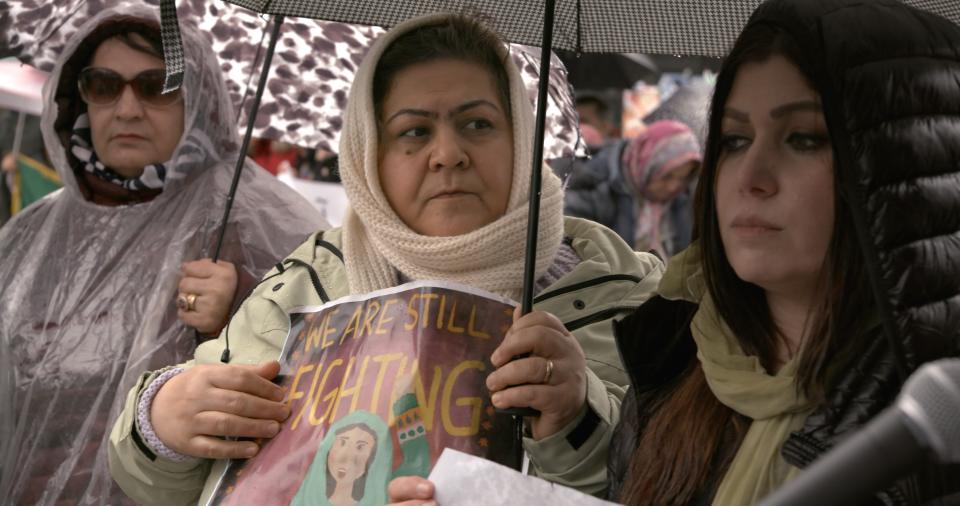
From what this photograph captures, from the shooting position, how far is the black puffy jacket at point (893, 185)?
1.60m

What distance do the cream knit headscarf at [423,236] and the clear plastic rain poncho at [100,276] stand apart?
71 centimetres

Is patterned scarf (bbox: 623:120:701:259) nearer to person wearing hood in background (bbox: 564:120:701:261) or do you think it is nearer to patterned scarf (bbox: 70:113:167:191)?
person wearing hood in background (bbox: 564:120:701:261)

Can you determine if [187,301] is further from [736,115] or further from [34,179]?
[34,179]

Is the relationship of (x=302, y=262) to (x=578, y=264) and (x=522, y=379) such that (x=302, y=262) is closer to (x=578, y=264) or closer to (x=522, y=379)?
(x=578, y=264)

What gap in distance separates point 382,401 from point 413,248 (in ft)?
1.46

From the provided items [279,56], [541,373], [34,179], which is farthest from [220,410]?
[34,179]

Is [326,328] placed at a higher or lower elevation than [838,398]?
lower

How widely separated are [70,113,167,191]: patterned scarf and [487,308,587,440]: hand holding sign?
5.69 feet

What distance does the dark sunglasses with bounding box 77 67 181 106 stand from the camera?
3.52m

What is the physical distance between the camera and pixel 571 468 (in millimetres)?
2182

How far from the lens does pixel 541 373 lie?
81.4 inches

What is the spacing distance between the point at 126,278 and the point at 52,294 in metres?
0.24

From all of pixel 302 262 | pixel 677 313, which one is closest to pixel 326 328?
pixel 302 262

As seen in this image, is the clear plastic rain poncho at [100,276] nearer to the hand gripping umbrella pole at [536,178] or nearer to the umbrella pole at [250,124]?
the umbrella pole at [250,124]
